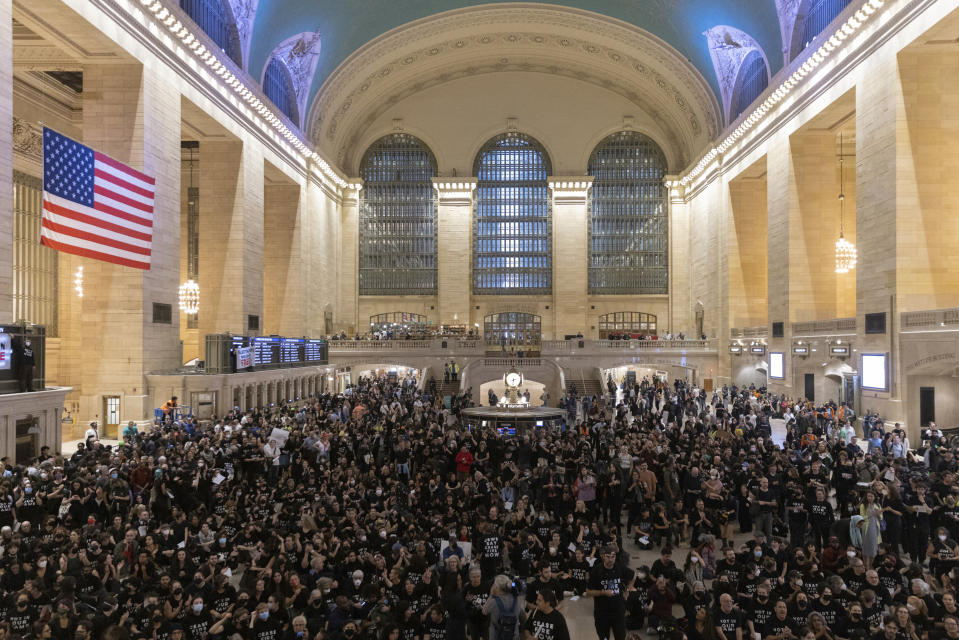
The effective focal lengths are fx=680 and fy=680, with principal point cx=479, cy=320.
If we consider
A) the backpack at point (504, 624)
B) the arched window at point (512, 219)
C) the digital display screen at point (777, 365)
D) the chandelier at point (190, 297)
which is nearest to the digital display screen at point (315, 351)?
the chandelier at point (190, 297)

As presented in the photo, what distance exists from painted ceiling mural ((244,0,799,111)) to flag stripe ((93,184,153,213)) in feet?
35.6

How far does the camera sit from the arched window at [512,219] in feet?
153

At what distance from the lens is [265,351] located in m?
26.3

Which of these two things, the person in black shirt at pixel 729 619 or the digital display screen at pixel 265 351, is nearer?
the person in black shirt at pixel 729 619

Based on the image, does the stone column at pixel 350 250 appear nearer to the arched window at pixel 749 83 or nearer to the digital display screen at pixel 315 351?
the digital display screen at pixel 315 351

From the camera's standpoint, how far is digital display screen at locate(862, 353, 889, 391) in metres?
20.4

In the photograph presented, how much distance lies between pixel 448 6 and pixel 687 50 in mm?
13084

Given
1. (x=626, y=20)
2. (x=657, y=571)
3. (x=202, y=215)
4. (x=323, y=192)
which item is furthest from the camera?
(x=323, y=192)

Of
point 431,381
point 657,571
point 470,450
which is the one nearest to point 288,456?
point 470,450

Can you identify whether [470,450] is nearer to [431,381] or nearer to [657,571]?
[657,571]

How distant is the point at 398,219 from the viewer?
4691 cm

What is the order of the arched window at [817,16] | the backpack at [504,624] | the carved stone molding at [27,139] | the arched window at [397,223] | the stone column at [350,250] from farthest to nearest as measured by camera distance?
the arched window at [397,223] → the stone column at [350,250] → the carved stone molding at [27,139] → the arched window at [817,16] → the backpack at [504,624]

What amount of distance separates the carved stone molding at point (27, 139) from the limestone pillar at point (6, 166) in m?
10.8

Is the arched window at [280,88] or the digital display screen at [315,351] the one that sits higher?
the arched window at [280,88]
